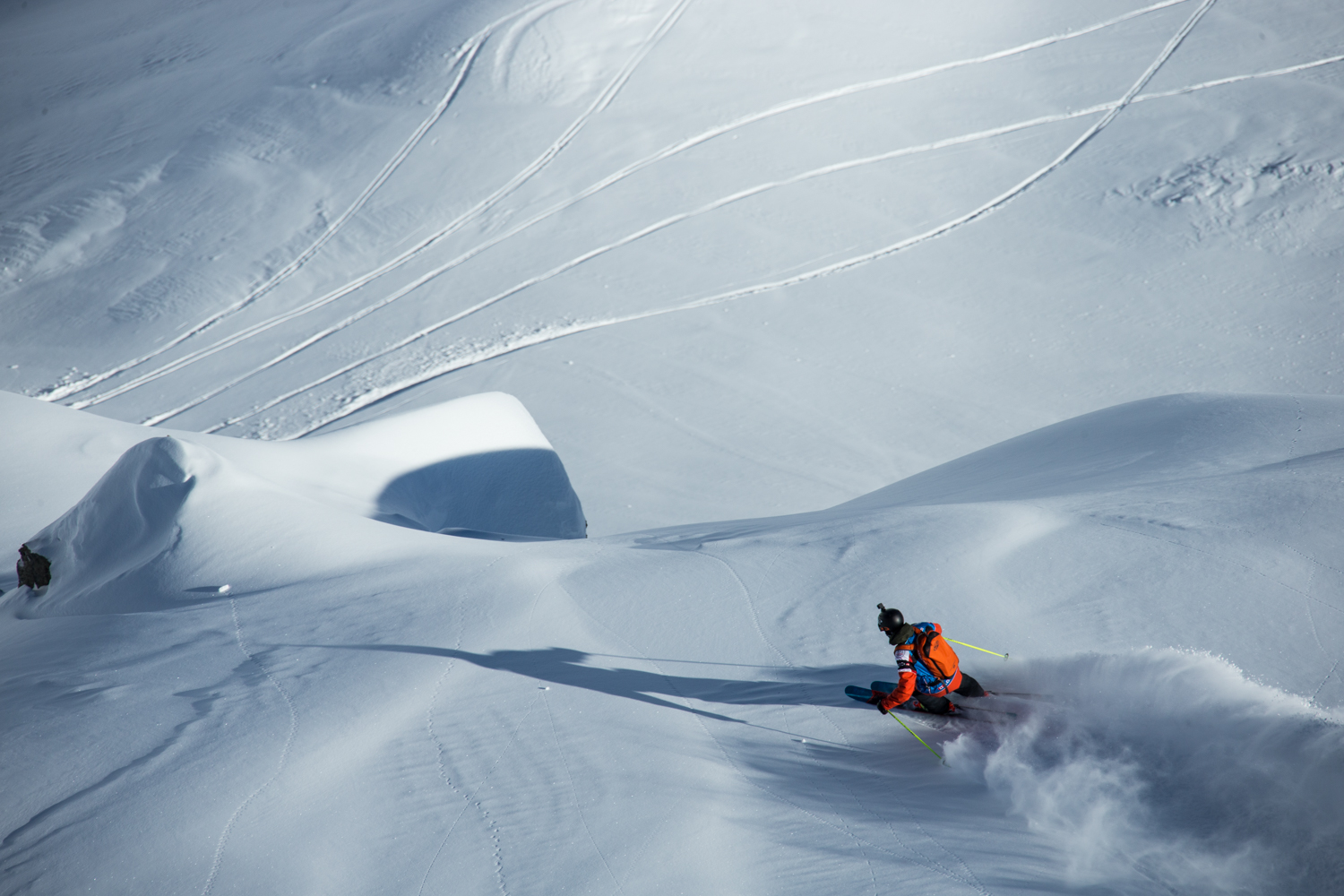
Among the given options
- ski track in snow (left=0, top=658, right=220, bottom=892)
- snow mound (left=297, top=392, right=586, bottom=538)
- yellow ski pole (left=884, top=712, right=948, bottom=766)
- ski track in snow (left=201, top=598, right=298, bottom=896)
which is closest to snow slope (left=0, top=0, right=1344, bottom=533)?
snow mound (left=297, top=392, right=586, bottom=538)

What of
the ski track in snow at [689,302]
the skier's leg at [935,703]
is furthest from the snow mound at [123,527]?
the ski track in snow at [689,302]

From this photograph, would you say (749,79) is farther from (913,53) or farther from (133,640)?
(133,640)

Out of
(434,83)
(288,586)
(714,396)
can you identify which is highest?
(434,83)

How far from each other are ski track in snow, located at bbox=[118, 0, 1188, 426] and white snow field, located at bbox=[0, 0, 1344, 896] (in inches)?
4.8

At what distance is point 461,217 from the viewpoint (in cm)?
1297

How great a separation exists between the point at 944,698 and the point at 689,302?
8751mm

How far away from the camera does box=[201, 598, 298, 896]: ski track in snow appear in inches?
106

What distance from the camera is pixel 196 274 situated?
12.3m

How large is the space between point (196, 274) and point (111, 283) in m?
1.17

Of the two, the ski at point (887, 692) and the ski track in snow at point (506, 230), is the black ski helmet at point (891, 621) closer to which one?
the ski at point (887, 692)

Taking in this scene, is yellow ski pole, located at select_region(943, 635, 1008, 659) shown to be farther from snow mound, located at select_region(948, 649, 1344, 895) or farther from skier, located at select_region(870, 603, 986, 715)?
skier, located at select_region(870, 603, 986, 715)

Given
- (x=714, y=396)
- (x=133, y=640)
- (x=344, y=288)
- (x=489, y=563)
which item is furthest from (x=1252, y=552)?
(x=344, y=288)

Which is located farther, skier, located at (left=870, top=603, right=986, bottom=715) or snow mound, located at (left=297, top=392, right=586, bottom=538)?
snow mound, located at (left=297, top=392, right=586, bottom=538)

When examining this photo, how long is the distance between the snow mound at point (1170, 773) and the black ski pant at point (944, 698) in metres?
0.13
